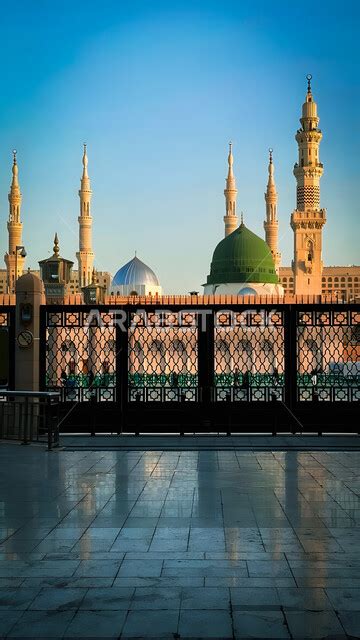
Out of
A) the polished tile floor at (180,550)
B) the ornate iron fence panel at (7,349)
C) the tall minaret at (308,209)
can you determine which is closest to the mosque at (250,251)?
the tall minaret at (308,209)

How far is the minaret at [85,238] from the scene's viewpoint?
62528 millimetres

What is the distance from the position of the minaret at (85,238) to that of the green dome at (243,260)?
9.86 m

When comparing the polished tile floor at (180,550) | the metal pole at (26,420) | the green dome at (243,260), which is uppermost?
the green dome at (243,260)

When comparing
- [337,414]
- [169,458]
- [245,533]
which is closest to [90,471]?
[169,458]

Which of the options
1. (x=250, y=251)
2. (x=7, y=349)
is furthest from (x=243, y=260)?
(x=7, y=349)

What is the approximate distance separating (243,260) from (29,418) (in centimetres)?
5372

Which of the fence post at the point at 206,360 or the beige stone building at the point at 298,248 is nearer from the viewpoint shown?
the fence post at the point at 206,360

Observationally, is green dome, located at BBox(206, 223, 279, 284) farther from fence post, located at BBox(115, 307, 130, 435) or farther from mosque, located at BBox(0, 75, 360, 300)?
fence post, located at BBox(115, 307, 130, 435)

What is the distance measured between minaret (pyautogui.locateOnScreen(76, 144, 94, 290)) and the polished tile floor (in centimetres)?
5360

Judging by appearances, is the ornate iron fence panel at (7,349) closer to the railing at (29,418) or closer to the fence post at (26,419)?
the railing at (29,418)

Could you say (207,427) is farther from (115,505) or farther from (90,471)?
(115,505)

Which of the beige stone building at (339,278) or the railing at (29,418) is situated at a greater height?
the beige stone building at (339,278)

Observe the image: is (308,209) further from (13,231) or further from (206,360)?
(206,360)

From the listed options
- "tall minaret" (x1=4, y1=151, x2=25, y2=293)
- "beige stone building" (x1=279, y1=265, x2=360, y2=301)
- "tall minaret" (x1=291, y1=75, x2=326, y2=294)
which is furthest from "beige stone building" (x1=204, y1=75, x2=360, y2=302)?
"beige stone building" (x1=279, y1=265, x2=360, y2=301)
